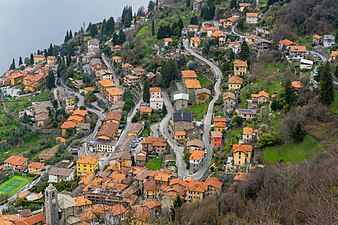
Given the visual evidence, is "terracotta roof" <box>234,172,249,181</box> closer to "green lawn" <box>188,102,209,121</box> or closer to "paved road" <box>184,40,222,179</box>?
"paved road" <box>184,40,222,179</box>

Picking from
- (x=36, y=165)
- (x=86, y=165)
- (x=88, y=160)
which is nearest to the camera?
(x=86, y=165)

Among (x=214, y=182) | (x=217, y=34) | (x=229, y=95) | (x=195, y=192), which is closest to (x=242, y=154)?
(x=214, y=182)

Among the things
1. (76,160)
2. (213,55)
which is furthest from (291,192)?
(213,55)

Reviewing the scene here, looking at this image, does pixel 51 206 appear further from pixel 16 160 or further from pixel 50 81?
pixel 50 81

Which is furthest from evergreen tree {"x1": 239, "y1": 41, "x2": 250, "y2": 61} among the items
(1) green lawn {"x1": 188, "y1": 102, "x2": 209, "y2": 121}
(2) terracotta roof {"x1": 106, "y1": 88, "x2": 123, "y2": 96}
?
(2) terracotta roof {"x1": 106, "y1": 88, "x2": 123, "y2": 96}

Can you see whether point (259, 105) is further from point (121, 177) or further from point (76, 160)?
point (76, 160)
